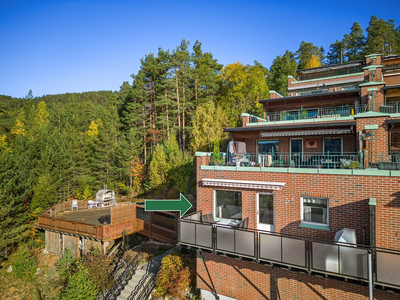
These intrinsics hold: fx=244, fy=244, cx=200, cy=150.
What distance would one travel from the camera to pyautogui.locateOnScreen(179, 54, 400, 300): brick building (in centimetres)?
805

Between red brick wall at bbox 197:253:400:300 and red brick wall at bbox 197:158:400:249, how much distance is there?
1654 millimetres

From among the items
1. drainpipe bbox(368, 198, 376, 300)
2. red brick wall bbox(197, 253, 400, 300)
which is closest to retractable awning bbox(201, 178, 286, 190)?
drainpipe bbox(368, 198, 376, 300)

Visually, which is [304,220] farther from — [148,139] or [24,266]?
[148,139]

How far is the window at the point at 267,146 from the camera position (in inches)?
676

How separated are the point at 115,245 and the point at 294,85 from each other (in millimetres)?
22480

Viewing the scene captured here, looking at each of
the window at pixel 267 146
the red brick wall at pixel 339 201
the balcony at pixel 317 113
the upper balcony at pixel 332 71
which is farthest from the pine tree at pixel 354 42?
the red brick wall at pixel 339 201

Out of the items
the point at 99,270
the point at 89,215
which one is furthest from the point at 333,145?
the point at 89,215

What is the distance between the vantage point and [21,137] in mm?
29469

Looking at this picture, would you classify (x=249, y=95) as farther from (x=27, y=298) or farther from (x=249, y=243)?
(x=27, y=298)

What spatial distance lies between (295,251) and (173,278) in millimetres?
7717

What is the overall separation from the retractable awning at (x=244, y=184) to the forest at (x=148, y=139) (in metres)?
13.5

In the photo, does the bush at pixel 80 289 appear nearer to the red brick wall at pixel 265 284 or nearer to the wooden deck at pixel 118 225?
the wooden deck at pixel 118 225

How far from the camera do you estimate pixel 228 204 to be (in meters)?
12.5

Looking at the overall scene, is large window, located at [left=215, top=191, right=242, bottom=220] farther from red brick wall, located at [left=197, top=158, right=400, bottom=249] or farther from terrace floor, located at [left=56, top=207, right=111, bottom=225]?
terrace floor, located at [left=56, top=207, right=111, bottom=225]
